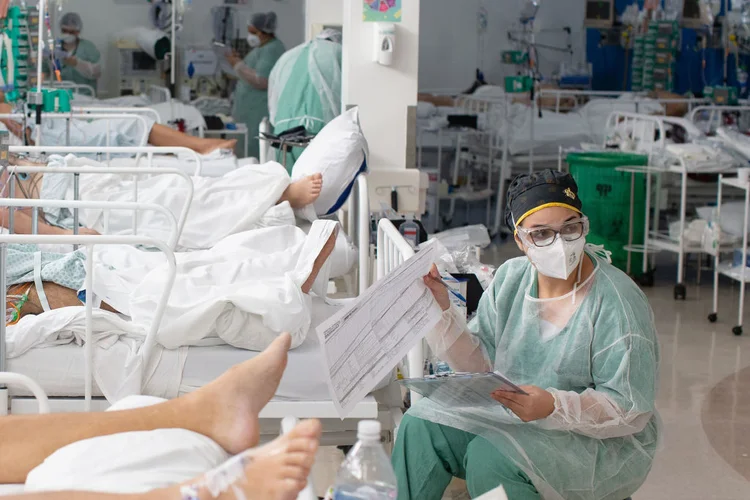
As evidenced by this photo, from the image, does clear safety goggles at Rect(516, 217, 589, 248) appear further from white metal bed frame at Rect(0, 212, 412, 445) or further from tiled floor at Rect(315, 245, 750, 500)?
tiled floor at Rect(315, 245, 750, 500)

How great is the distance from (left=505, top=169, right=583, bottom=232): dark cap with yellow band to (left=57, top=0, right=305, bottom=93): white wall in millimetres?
6225

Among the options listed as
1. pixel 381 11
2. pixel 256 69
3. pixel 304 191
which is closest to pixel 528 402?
pixel 304 191

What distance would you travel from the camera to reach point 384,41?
4.66 metres

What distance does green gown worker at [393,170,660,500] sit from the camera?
2.11 meters

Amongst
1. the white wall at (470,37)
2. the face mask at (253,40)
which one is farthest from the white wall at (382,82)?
the white wall at (470,37)

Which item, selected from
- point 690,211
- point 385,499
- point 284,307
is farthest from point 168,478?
point 690,211

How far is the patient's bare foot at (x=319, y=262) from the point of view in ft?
9.34

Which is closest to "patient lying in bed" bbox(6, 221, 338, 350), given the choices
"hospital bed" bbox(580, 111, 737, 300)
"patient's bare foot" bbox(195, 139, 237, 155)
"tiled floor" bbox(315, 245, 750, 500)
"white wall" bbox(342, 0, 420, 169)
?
"tiled floor" bbox(315, 245, 750, 500)

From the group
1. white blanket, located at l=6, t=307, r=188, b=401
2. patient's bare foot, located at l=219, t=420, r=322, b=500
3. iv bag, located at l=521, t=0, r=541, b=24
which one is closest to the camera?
patient's bare foot, located at l=219, t=420, r=322, b=500

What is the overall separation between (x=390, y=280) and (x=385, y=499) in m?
0.62

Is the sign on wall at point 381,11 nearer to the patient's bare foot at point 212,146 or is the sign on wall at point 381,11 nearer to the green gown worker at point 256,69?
the patient's bare foot at point 212,146

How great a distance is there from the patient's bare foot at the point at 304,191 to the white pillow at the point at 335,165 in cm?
5

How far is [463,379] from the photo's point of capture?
197 centimetres

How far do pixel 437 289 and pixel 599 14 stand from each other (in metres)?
7.93
